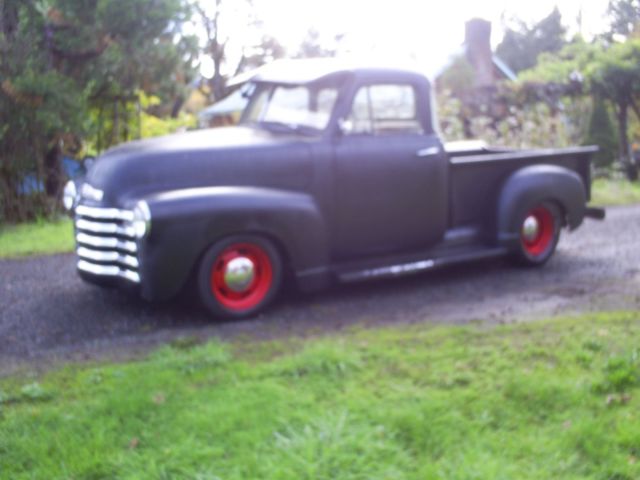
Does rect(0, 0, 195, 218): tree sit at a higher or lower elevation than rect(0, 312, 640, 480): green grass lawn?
higher

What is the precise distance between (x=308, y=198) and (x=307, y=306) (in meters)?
0.85

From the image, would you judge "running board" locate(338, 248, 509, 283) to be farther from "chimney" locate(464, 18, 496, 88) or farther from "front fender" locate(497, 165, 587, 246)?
"chimney" locate(464, 18, 496, 88)

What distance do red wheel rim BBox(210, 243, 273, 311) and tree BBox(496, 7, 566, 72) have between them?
38601 mm

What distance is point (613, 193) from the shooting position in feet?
42.6

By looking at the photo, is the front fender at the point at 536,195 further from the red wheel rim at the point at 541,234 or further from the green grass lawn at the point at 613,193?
the green grass lawn at the point at 613,193

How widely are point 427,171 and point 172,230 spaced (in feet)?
7.78

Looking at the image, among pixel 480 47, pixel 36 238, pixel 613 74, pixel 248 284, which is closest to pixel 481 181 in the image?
pixel 248 284

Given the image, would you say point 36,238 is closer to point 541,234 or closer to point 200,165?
point 200,165

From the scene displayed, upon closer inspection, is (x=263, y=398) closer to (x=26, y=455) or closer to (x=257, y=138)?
(x=26, y=455)

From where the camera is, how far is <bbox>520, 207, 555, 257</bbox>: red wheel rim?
24.2 feet

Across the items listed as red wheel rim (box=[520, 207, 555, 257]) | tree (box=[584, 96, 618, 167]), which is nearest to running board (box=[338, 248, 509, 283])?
red wheel rim (box=[520, 207, 555, 257])

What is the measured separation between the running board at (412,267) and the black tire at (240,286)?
632 millimetres

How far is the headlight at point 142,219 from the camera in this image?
511 cm

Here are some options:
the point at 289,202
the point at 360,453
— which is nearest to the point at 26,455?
the point at 360,453
